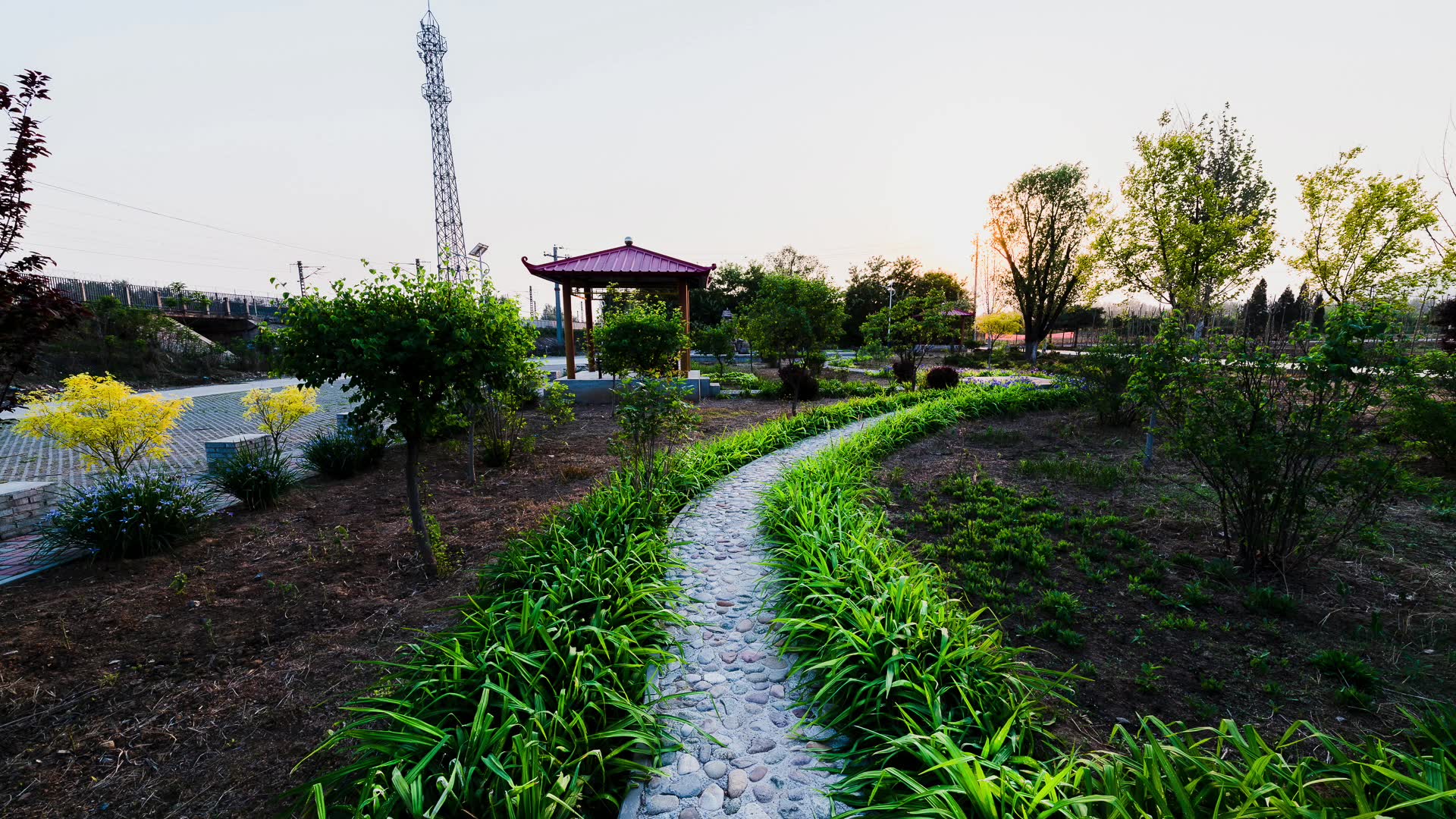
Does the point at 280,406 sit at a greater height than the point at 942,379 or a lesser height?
greater

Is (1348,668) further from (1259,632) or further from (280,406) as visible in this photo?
(280,406)

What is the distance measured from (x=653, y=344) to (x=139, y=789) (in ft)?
22.6

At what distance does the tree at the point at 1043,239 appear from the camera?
22.6m

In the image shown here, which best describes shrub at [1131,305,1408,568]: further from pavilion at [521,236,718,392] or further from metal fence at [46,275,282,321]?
metal fence at [46,275,282,321]

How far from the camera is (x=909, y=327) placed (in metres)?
12.4

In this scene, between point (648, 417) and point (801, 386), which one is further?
point (801, 386)

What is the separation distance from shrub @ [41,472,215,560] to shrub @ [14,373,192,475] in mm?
580

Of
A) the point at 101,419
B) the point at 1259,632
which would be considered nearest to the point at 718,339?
the point at 101,419

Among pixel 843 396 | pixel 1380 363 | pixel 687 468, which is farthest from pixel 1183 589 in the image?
pixel 843 396

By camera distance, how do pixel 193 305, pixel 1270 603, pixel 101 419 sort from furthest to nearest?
pixel 193 305, pixel 101 419, pixel 1270 603

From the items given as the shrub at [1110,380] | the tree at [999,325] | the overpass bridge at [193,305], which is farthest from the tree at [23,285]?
the tree at [999,325]

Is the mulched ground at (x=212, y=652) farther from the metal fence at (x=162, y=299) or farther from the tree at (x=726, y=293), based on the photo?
the tree at (x=726, y=293)

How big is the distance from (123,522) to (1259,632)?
7.27m

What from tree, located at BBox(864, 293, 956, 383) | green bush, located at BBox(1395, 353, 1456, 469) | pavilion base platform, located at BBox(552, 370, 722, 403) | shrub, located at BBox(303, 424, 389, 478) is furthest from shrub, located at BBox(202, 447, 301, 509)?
tree, located at BBox(864, 293, 956, 383)
